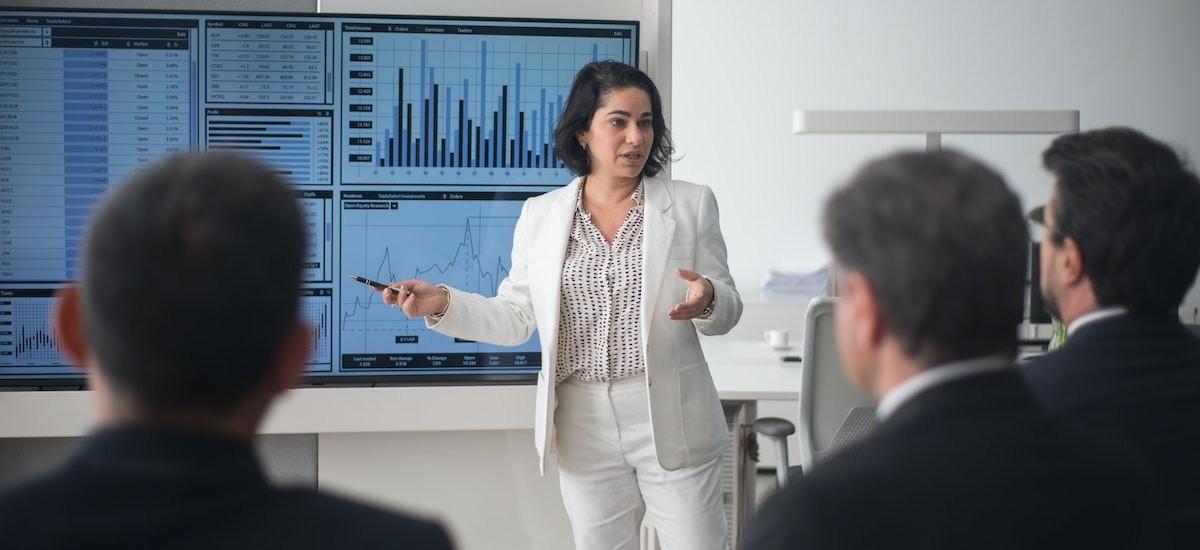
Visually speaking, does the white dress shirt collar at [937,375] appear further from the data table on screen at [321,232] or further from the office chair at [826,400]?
the data table on screen at [321,232]

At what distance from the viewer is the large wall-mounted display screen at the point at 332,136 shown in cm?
293

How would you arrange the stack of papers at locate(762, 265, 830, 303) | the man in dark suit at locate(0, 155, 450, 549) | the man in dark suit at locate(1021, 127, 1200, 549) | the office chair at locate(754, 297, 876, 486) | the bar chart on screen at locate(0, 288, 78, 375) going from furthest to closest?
1. the stack of papers at locate(762, 265, 830, 303)
2. the bar chart on screen at locate(0, 288, 78, 375)
3. the office chair at locate(754, 297, 876, 486)
4. the man in dark suit at locate(1021, 127, 1200, 549)
5. the man in dark suit at locate(0, 155, 450, 549)

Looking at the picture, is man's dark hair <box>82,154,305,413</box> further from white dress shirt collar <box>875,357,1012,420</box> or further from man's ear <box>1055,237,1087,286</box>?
man's ear <box>1055,237,1087,286</box>

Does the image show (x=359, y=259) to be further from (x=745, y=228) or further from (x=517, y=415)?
(x=745, y=228)

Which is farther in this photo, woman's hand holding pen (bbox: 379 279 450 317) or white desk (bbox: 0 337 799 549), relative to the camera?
white desk (bbox: 0 337 799 549)

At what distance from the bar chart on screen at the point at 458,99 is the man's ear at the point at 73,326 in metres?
2.18

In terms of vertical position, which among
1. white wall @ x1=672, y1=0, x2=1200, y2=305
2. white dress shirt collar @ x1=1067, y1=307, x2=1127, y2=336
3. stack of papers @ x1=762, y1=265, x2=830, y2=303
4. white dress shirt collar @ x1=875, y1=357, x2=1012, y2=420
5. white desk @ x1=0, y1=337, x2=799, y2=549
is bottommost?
white desk @ x1=0, y1=337, x2=799, y2=549

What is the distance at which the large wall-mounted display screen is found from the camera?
9.60 ft

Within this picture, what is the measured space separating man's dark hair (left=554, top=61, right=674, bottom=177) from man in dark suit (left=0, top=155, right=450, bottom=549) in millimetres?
1842

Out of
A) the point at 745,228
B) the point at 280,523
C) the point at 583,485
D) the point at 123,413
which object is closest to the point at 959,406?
the point at 280,523

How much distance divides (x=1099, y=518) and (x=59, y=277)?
8.99ft

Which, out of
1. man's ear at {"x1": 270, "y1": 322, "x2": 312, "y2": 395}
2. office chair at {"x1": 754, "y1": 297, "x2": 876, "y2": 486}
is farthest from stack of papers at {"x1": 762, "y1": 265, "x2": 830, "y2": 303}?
man's ear at {"x1": 270, "y1": 322, "x2": 312, "y2": 395}

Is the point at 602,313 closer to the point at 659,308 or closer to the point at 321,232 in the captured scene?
the point at 659,308

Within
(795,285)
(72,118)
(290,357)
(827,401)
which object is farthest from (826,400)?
(795,285)
